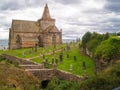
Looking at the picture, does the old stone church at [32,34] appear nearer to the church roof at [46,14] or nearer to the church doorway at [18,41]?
the church doorway at [18,41]

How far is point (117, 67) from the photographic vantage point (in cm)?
2322

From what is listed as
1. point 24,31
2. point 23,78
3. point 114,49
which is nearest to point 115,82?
point 114,49

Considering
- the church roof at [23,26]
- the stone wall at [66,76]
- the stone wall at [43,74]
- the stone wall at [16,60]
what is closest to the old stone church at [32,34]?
the church roof at [23,26]

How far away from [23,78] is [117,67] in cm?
1319

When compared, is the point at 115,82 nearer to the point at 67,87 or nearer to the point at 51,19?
the point at 67,87

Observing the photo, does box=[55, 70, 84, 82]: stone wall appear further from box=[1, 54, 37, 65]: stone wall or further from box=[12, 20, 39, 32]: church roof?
box=[12, 20, 39, 32]: church roof

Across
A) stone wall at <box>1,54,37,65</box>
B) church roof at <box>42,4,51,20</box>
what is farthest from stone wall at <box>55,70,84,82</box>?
church roof at <box>42,4,51,20</box>

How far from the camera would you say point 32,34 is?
80000 millimetres

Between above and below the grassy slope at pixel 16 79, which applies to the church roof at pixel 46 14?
above

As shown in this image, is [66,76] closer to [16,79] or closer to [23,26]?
[16,79]

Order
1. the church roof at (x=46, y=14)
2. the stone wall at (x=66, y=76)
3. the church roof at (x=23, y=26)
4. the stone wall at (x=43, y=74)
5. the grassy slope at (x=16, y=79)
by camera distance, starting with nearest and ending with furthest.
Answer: the grassy slope at (x=16, y=79) < the stone wall at (x=66, y=76) < the stone wall at (x=43, y=74) < the church roof at (x=23, y=26) < the church roof at (x=46, y=14)

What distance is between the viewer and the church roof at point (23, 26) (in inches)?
3110

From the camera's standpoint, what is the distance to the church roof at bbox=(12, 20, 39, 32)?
79.0 metres

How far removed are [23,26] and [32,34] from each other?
384 centimetres
